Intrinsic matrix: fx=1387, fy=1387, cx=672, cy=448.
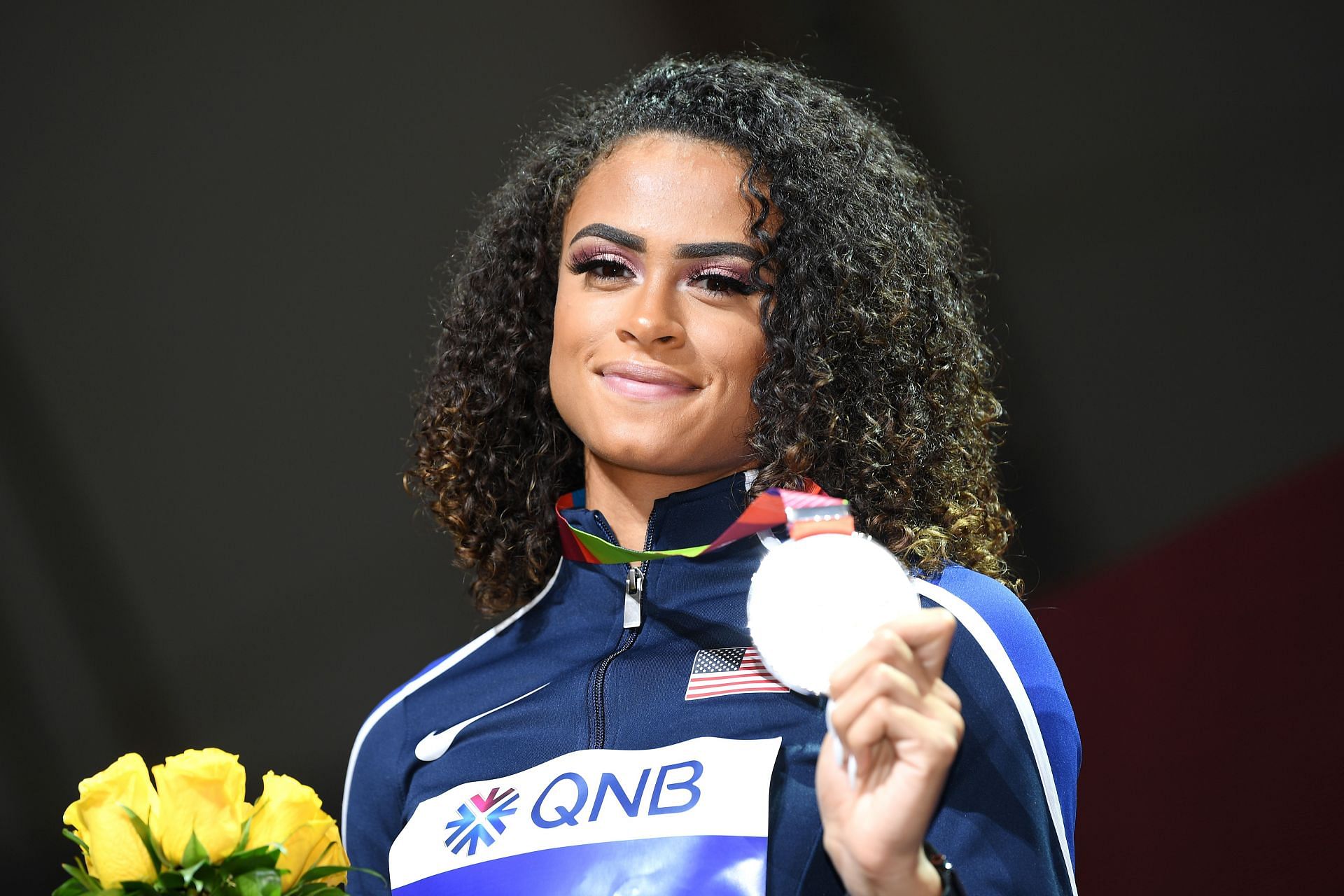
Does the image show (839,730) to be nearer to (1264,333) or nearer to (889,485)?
(889,485)

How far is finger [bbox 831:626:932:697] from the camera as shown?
1.12m

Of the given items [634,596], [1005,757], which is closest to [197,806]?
[634,596]

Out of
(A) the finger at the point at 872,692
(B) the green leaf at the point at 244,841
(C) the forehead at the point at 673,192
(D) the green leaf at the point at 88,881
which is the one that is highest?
(C) the forehead at the point at 673,192

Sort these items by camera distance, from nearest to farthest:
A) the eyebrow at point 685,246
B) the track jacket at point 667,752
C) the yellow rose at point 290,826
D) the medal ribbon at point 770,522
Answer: the medal ribbon at point 770,522, the yellow rose at point 290,826, the track jacket at point 667,752, the eyebrow at point 685,246

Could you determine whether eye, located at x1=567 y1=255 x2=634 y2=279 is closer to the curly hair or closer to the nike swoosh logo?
the curly hair

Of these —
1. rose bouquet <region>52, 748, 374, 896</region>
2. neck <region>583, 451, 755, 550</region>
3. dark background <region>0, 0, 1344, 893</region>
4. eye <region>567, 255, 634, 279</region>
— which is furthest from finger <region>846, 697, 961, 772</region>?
dark background <region>0, 0, 1344, 893</region>

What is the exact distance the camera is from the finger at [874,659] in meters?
1.12

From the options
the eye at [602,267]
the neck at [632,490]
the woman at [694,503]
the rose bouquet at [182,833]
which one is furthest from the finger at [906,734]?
the eye at [602,267]

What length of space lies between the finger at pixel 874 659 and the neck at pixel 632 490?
2.12 feet

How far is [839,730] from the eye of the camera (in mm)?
1140

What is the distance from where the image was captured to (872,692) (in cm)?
111

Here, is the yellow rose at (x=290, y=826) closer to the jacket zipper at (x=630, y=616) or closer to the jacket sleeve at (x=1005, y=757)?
the jacket zipper at (x=630, y=616)

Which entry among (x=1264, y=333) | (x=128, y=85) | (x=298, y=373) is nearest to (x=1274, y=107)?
(x=1264, y=333)

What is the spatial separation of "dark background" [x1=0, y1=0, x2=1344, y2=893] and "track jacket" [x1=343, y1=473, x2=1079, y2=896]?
794 millimetres
